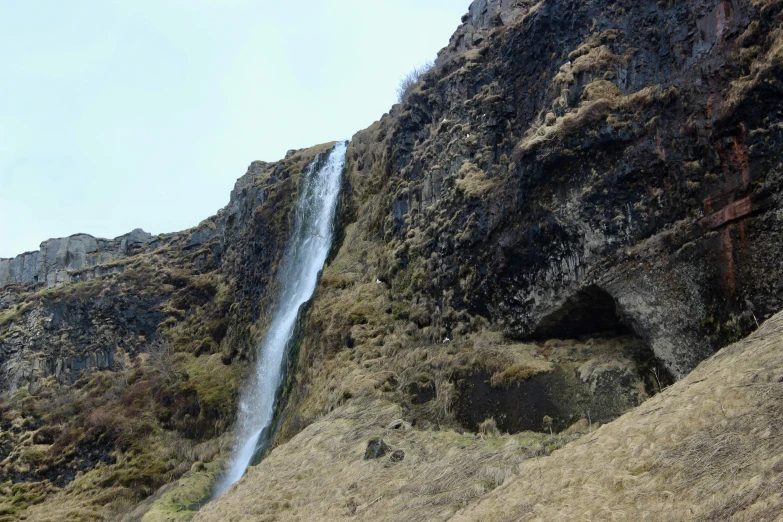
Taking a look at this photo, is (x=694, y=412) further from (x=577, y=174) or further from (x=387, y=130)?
(x=387, y=130)

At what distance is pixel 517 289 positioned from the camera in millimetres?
20984

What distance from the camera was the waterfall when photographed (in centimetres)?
3138

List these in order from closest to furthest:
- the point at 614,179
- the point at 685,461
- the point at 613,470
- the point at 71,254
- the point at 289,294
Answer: the point at 685,461
the point at 613,470
the point at 614,179
the point at 289,294
the point at 71,254

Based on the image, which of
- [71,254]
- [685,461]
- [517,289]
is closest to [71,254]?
[71,254]

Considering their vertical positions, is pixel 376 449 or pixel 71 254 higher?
pixel 71 254

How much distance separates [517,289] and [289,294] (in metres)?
20.3

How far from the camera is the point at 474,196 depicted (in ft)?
82.4

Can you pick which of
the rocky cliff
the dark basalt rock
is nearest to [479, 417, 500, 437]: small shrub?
the rocky cliff

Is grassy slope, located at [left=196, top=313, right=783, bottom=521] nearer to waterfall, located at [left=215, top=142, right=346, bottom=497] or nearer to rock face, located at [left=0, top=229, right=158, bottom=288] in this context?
waterfall, located at [left=215, top=142, right=346, bottom=497]

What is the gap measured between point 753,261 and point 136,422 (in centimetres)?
3434

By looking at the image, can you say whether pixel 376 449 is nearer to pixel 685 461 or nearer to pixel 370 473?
pixel 370 473

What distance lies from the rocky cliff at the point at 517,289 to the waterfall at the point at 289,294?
5.45ft

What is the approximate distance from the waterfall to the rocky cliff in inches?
65.4

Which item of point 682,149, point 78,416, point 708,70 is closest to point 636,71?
point 708,70
